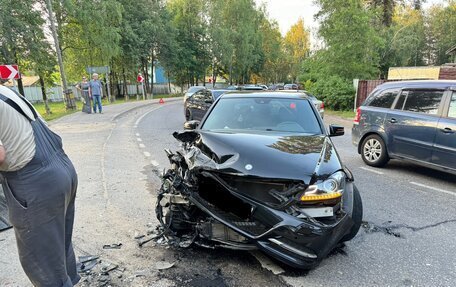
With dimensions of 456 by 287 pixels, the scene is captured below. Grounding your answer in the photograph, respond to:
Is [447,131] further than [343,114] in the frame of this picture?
No

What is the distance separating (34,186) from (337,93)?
18.5 metres

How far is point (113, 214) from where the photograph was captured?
4309 millimetres

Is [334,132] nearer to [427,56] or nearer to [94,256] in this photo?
[94,256]

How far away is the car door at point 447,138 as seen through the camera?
5446 mm

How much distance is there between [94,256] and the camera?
10.7ft

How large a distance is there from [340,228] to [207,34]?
4612 centimetres

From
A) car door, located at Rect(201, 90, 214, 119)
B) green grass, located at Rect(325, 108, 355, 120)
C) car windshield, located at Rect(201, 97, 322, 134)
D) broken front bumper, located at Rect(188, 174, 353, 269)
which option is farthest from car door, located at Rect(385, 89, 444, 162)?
green grass, located at Rect(325, 108, 355, 120)

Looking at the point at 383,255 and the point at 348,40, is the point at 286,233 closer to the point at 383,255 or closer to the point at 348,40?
the point at 383,255

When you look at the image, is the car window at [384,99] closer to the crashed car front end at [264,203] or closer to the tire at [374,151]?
the tire at [374,151]

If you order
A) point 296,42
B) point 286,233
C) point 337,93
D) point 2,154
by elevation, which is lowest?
point 286,233

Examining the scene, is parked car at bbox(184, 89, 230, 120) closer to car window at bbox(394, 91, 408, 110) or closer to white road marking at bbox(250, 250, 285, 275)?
car window at bbox(394, 91, 408, 110)

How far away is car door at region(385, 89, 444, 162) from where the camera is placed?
5.83 metres

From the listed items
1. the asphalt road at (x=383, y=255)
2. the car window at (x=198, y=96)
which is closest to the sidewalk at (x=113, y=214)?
the asphalt road at (x=383, y=255)

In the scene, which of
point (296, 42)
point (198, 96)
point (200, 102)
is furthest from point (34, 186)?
point (296, 42)
